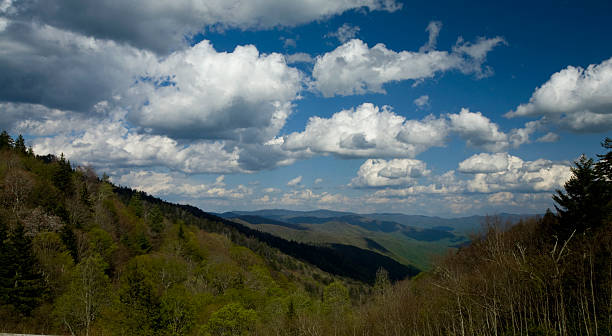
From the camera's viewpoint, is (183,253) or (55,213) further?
(183,253)

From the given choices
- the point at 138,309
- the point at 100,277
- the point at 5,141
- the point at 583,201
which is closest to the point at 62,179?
the point at 5,141

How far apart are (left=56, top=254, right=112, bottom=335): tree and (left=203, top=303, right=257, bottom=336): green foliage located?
46.5 feet

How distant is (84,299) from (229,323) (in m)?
17.9

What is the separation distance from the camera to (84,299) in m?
40.6

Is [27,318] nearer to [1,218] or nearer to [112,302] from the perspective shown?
[112,302]

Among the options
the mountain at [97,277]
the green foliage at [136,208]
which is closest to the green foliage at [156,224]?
the mountain at [97,277]

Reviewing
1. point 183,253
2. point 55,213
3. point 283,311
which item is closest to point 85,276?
point 55,213

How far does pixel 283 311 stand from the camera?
5778 cm

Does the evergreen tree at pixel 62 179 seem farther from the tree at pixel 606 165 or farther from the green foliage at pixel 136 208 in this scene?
the tree at pixel 606 165

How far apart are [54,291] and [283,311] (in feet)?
111

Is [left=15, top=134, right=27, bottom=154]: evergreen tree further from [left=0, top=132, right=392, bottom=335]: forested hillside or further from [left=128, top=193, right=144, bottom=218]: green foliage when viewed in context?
[left=128, top=193, right=144, bottom=218]: green foliage

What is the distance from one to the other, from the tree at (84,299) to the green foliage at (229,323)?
46.5 ft

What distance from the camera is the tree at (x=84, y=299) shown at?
40.1 metres

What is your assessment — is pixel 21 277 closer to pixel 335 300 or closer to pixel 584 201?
pixel 335 300
